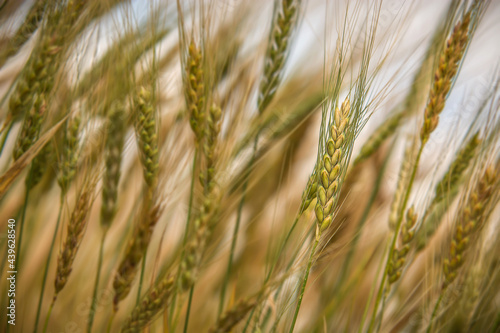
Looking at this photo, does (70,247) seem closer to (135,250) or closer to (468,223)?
(135,250)

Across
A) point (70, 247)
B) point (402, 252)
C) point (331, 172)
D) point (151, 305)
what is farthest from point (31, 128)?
point (402, 252)

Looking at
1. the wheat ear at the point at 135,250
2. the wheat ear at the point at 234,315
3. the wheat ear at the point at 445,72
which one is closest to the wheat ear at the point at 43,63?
the wheat ear at the point at 135,250

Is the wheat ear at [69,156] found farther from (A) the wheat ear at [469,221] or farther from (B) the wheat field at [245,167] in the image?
(A) the wheat ear at [469,221]

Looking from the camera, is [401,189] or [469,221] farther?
[401,189]

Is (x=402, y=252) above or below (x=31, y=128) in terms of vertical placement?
below

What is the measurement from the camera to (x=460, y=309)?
20.8 inches

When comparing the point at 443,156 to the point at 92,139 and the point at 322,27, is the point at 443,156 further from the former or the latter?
the point at 92,139

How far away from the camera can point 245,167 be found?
21.7 inches

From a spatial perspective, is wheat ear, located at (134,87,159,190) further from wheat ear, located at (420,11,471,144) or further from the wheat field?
wheat ear, located at (420,11,471,144)

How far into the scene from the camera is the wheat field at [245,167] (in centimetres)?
46

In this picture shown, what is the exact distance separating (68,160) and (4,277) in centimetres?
23

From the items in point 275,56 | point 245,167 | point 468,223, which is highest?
point 275,56

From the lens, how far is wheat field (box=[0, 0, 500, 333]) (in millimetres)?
459

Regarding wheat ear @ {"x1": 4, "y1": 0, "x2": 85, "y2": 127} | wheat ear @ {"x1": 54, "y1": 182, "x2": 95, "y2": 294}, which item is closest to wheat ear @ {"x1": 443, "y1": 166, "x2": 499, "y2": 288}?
wheat ear @ {"x1": 54, "y1": 182, "x2": 95, "y2": 294}
